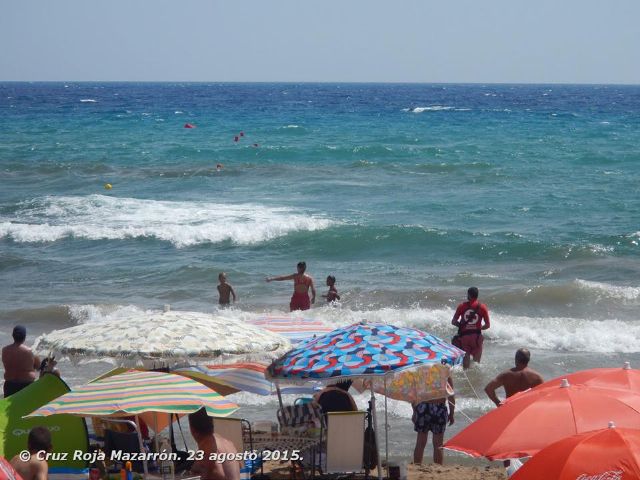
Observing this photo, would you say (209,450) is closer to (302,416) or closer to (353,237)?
(302,416)

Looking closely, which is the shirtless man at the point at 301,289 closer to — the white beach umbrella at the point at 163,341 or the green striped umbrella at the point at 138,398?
the white beach umbrella at the point at 163,341

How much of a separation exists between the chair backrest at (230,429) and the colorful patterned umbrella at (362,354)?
53 cm

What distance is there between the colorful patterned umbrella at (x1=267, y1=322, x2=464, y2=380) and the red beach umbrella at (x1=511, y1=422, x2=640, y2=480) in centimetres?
218

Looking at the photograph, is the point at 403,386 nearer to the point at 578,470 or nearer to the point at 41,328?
the point at 578,470

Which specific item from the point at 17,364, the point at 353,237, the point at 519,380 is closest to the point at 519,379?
the point at 519,380

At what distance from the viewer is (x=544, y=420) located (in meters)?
5.85

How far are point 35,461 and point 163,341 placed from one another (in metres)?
1.63

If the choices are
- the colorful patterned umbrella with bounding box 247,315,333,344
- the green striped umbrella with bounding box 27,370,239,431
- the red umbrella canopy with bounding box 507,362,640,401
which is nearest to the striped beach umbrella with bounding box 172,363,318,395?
the colorful patterned umbrella with bounding box 247,315,333,344

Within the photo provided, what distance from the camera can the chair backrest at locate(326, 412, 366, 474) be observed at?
25.8ft

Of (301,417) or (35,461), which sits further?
(301,417)

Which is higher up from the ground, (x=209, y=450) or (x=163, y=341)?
(x=163, y=341)

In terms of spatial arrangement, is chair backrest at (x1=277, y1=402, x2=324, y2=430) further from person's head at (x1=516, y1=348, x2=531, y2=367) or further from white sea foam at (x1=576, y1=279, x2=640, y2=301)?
white sea foam at (x1=576, y1=279, x2=640, y2=301)

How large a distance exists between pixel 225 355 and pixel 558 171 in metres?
26.9

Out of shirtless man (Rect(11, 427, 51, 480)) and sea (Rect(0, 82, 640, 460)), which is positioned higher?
shirtless man (Rect(11, 427, 51, 480))
